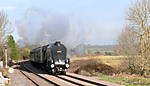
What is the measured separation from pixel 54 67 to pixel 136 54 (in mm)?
9302

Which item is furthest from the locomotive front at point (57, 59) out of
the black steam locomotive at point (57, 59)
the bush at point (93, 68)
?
the bush at point (93, 68)

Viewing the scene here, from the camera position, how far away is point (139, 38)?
30.1 m

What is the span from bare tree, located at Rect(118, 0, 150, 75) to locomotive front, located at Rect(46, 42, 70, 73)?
25.3 feet

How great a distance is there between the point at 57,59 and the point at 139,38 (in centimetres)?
928

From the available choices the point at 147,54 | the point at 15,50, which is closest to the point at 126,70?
the point at 147,54

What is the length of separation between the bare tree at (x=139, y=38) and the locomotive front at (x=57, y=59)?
304 inches

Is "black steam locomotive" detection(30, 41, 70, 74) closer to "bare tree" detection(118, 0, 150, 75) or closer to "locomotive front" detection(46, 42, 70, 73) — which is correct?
"locomotive front" detection(46, 42, 70, 73)

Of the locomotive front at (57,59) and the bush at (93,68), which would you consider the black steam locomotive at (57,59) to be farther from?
the bush at (93,68)

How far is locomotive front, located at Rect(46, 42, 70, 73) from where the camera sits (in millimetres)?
28391

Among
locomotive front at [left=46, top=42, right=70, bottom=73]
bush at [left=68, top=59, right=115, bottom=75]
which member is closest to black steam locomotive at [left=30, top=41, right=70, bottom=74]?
locomotive front at [left=46, top=42, right=70, bottom=73]

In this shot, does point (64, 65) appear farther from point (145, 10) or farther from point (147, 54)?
point (145, 10)

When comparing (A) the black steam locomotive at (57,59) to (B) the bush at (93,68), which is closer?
(A) the black steam locomotive at (57,59)

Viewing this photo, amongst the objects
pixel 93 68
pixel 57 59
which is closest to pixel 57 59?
pixel 57 59

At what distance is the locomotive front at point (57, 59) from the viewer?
2839 centimetres
